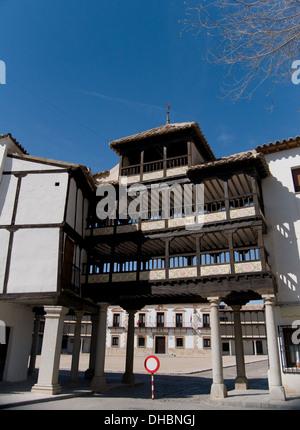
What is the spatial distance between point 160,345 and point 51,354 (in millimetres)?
39131

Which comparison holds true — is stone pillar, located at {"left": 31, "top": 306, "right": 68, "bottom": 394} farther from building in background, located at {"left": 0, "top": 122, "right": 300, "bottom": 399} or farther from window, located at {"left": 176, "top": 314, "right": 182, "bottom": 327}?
window, located at {"left": 176, "top": 314, "right": 182, "bottom": 327}

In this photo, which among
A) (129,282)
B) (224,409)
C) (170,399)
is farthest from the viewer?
(129,282)

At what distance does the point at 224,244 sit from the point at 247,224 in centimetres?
307

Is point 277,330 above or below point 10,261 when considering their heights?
below

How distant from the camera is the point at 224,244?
17.5 metres

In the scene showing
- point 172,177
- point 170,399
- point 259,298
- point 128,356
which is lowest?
point 170,399

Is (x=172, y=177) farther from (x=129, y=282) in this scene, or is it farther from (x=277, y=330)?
(x=277, y=330)

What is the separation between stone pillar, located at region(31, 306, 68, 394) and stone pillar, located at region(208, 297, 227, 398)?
6.10 metres

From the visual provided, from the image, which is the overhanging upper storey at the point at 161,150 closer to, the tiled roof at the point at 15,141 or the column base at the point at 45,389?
the tiled roof at the point at 15,141

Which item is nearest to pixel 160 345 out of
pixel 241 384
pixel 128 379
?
pixel 128 379

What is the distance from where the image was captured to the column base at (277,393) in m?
12.3
